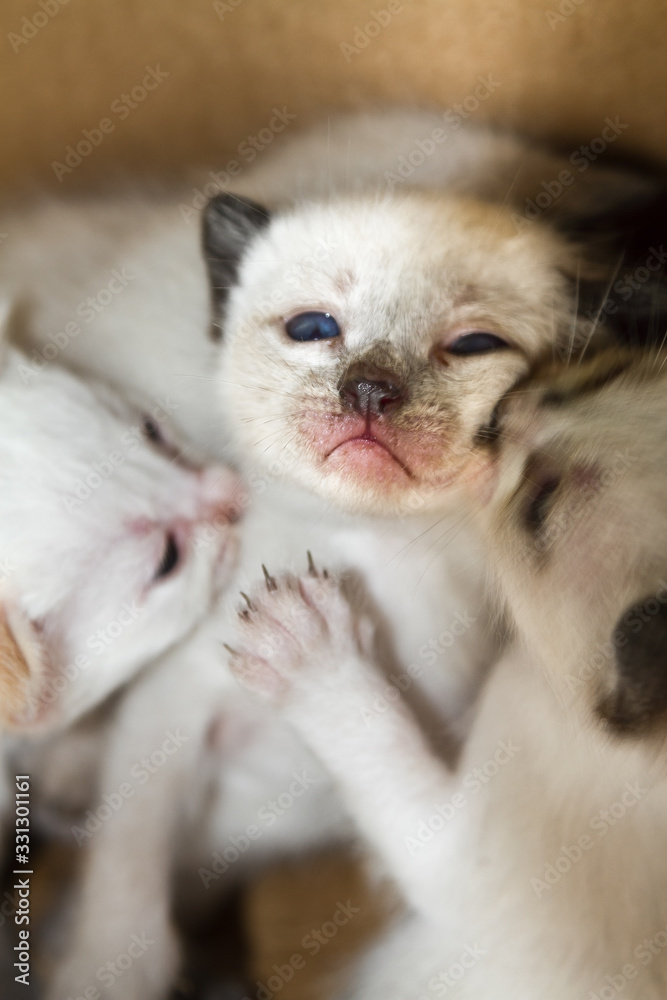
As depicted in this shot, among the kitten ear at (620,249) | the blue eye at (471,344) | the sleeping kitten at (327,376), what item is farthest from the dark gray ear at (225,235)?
the kitten ear at (620,249)

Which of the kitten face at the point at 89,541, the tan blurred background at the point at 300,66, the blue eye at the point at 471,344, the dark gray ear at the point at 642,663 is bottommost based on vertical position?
the kitten face at the point at 89,541

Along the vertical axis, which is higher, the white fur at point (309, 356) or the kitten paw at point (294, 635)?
the white fur at point (309, 356)

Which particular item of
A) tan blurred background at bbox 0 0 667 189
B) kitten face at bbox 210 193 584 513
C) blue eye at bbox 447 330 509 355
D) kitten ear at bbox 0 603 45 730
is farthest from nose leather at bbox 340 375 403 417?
tan blurred background at bbox 0 0 667 189

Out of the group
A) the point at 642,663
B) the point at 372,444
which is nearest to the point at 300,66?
the point at 372,444

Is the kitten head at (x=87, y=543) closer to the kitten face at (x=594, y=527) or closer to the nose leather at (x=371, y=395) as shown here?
the nose leather at (x=371, y=395)

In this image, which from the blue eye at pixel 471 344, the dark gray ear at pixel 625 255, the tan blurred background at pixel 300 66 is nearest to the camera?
the blue eye at pixel 471 344

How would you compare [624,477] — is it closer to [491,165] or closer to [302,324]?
[302,324]

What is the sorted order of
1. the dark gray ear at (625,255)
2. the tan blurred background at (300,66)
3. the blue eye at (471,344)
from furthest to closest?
the tan blurred background at (300,66), the dark gray ear at (625,255), the blue eye at (471,344)

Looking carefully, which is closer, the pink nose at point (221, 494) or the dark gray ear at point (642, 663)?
the dark gray ear at point (642, 663)
